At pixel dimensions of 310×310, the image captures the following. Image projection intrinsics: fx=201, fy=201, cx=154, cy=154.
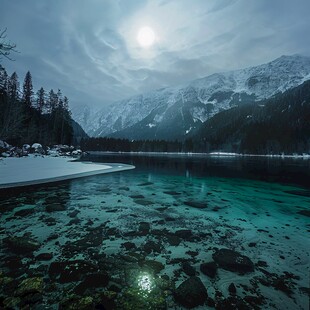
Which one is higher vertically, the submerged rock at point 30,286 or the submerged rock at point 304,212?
the submerged rock at point 304,212

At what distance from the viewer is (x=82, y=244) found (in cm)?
927

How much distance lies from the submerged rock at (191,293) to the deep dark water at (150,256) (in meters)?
0.03

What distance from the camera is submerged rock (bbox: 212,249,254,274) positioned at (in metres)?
7.66

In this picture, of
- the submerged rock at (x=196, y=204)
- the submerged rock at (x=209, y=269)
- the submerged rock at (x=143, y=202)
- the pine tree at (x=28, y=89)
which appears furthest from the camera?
the pine tree at (x=28, y=89)

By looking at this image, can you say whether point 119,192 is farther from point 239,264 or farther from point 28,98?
point 28,98

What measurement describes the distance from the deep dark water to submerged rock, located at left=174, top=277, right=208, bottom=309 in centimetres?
3

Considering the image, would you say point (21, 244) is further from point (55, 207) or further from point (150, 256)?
point (55, 207)

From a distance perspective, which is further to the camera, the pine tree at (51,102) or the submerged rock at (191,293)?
the pine tree at (51,102)

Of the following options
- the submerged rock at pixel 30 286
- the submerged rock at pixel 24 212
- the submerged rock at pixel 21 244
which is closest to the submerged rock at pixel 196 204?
the submerged rock at pixel 21 244

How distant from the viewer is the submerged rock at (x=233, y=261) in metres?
7.66

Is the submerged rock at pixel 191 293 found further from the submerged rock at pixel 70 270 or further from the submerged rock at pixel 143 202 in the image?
the submerged rock at pixel 143 202

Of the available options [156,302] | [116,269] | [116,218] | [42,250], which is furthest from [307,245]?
[42,250]

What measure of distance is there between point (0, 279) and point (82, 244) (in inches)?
128

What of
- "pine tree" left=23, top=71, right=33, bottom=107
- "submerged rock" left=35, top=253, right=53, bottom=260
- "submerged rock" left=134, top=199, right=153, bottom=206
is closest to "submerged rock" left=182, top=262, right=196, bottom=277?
"submerged rock" left=35, top=253, right=53, bottom=260
